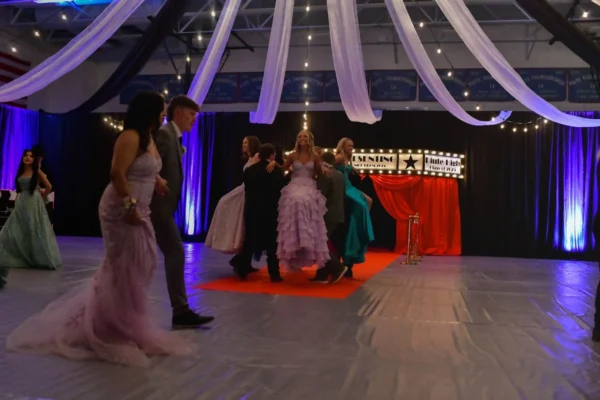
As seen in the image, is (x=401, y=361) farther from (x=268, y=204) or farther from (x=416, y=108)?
(x=416, y=108)

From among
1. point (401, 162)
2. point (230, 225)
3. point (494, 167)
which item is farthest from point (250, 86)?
point (230, 225)

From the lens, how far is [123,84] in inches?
190

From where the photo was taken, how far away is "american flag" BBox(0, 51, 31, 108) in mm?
10780

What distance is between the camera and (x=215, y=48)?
505cm

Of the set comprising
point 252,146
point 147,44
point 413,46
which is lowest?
point 252,146

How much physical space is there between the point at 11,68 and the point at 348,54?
888cm

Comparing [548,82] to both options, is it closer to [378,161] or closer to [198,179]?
[378,161]

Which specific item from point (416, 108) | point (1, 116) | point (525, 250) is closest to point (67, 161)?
point (1, 116)

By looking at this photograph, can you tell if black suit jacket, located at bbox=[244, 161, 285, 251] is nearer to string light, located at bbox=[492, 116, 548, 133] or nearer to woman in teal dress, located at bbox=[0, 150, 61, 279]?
woman in teal dress, located at bbox=[0, 150, 61, 279]

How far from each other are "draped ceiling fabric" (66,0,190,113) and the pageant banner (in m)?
6.31

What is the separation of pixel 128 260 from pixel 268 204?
2.52 meters

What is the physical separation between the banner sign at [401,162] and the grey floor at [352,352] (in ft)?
17.1

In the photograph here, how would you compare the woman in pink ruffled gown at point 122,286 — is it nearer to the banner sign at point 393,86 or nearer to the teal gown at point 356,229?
the teal gown at point 356,229

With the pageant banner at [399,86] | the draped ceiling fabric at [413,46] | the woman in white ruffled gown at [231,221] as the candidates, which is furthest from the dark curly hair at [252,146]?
the pageant banner at [399,86]
